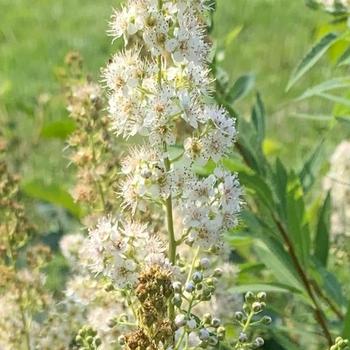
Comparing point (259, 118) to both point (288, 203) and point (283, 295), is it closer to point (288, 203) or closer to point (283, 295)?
point (288, 203)

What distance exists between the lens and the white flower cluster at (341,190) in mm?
3424

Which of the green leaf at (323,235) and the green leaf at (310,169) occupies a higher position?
the green leaf at (310,169)

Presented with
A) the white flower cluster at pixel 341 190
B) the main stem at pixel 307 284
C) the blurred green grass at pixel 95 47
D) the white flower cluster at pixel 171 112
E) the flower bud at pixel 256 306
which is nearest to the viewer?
the white flower cluster at pixel 171 112

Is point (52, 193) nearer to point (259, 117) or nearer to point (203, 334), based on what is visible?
point (259, 117)

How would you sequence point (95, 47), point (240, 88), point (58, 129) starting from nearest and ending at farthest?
point (240, 88) < point (58, 129) < point (95, 47)

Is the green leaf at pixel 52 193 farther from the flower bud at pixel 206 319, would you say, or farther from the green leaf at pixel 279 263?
the flower bud at pixel 206 319

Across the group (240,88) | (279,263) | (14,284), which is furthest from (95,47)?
(14,284)

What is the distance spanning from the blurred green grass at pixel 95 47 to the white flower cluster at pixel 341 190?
2916 mm

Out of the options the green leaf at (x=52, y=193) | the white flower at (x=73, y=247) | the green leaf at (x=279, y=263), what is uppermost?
the green leaf at (x=52, y=193)

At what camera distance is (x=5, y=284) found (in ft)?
7.86

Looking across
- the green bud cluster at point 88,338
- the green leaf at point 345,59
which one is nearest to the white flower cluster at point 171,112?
the green bud cluster at point 88,338

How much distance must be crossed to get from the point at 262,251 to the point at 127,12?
1017mm

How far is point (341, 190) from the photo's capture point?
347 cm

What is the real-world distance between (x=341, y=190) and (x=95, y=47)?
508cm
